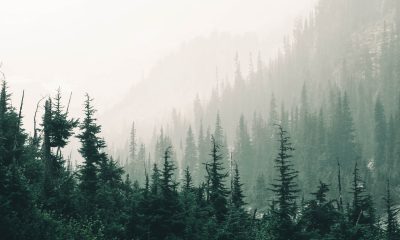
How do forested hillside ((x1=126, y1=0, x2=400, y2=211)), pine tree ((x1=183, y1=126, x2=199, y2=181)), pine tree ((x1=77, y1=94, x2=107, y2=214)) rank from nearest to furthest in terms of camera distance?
pine tree ((x1=77, y1=94, x2=107, y2=214)), forested hillside ((x1=126, y1=0, x2=400, y2=211)), pine tree ((x1=183, y1=126, x2=199, y2=181))

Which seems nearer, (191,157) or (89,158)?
(89,158)

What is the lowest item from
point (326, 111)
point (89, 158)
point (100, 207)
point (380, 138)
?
point (100, 207)

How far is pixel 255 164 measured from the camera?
126m

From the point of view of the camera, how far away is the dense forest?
2736cm

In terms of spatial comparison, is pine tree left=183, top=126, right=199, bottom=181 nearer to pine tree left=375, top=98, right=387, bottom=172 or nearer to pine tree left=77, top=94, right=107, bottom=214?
pine tree left=375, top=98, right=387, bottom=172

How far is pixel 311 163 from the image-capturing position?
108 metres

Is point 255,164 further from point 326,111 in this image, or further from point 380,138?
point 380,138

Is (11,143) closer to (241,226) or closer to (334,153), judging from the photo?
(241,226)

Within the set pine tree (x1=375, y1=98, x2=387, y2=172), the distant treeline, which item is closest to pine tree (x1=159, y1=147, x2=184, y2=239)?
the distant treeline

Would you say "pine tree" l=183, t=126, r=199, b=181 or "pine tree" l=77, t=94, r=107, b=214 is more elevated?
"pine tree" l=183, t=126, r=199, b=181

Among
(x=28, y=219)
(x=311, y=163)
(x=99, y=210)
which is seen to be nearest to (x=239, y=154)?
(x=311, y=163)

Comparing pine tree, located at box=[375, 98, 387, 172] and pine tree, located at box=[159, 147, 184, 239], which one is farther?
pine tree, located at box=[375, 98, 387, 172]

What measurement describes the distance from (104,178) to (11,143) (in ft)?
33.4

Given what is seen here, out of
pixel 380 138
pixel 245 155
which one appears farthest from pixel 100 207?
pixel 245 155
